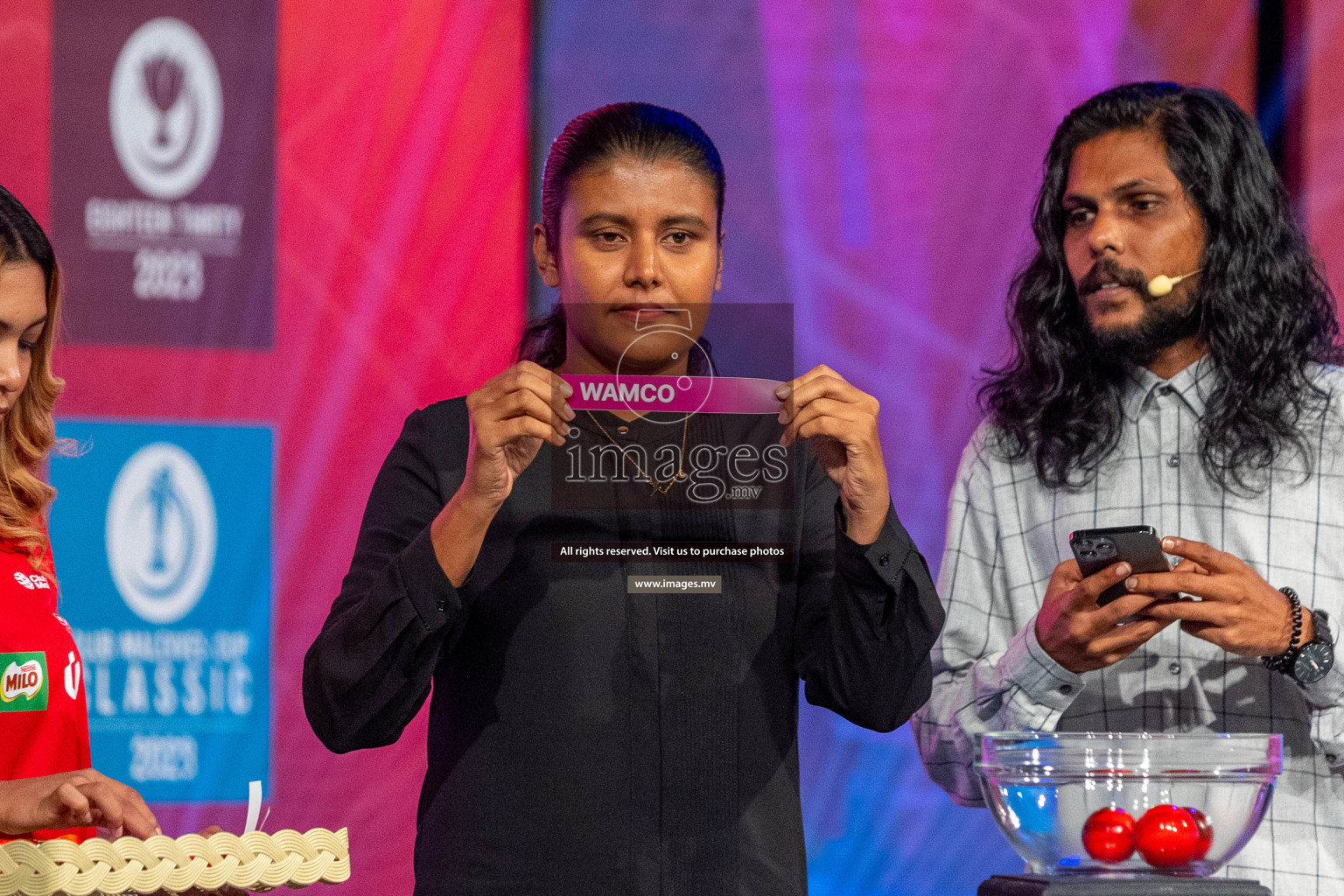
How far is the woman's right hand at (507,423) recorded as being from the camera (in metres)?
1.46

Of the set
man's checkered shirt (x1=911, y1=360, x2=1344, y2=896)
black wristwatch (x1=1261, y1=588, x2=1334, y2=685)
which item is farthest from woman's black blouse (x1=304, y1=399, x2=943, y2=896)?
black wristwatch (x1=1261, y1=588, x2=1334, y2=685)

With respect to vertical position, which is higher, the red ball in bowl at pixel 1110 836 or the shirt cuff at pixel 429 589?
the shirt cuff at pixel 429 589

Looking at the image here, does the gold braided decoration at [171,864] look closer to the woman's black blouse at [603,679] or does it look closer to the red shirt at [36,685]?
the woman's black blouse at [603,679]

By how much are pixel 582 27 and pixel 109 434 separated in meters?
1.27

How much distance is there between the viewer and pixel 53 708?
168cm

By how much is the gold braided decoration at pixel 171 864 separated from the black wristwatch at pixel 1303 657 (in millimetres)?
1154

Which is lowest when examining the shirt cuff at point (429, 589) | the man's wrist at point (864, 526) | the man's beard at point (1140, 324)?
the shirt cuff at point (429, 589)

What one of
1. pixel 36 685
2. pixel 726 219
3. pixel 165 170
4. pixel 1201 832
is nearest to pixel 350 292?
pixel 165 170

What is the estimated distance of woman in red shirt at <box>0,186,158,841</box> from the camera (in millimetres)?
1640

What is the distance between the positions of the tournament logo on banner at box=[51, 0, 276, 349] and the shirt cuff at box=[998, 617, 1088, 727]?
166cm

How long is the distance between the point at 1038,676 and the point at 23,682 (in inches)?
49.1

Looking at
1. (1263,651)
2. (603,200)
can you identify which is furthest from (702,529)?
(1263,651)

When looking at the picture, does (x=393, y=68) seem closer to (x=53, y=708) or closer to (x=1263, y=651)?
(x=53, y=708)

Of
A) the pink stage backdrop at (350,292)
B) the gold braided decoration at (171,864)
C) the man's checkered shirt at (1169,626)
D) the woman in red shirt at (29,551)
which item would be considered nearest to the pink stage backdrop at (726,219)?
the pink stage backdrop at (350,292)
